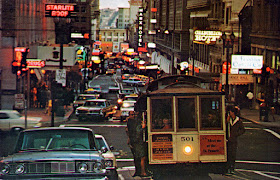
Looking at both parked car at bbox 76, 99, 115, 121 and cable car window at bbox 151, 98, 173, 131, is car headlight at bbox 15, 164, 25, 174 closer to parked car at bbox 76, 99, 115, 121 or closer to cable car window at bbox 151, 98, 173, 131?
cable car window at bbox 151, 98, 173, 131

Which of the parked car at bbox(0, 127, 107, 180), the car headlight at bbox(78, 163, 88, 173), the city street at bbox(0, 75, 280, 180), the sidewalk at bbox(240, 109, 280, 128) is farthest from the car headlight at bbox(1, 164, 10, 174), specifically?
the sidewalk at bbox(240, 109, 280, 128)

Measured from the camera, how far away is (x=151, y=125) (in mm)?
14094

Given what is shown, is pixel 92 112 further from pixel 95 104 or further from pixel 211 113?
pixel 211 113

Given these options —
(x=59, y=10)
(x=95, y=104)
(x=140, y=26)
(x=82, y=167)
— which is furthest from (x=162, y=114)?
(x=140, y=26)

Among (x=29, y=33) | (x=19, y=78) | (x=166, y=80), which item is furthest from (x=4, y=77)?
(x=166, y=80)

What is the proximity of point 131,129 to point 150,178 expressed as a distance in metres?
1.52

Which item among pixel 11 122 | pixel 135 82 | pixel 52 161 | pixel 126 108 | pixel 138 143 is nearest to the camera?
pixel 52 161

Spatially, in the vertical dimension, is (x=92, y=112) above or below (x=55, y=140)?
below

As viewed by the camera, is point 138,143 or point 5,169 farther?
point 138,143

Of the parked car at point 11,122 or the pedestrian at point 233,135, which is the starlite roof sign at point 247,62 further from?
the pedestrian at point 233,135

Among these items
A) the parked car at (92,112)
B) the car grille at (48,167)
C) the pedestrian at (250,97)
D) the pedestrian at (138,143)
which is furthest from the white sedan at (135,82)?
the car grille at (48,167)

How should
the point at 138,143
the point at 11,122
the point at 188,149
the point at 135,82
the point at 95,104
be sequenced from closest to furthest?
the point at 188,149
the point at 138,143
the point at 11,122
the point at 95,104
the point at 135,82

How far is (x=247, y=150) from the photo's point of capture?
72.7 feet

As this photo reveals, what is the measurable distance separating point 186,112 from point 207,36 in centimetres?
4042
